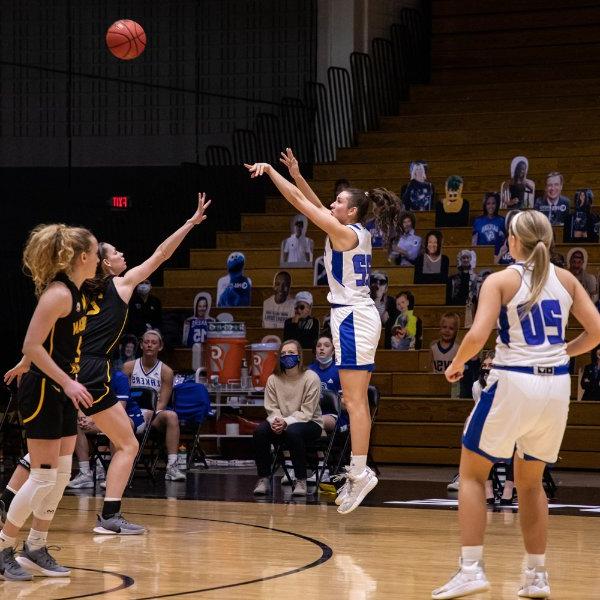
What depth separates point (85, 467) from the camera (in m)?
10.4

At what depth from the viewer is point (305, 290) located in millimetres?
13500

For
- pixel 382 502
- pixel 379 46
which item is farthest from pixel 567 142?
pixel 382 502

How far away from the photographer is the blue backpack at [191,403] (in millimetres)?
11250

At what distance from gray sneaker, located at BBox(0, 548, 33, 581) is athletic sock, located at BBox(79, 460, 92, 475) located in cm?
448

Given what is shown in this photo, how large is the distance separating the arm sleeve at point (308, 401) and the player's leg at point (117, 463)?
251cm

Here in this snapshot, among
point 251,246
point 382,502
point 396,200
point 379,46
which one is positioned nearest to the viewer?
point 396,200

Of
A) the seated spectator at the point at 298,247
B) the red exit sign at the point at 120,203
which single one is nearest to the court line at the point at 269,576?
the seated spectator at the point at 298,247

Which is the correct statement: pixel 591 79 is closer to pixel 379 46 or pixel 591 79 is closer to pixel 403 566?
pixel 379 46

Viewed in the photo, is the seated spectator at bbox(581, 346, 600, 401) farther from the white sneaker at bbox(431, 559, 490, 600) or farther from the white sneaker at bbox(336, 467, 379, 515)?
the white sneaker at bbox(431, 559, 490, 600)

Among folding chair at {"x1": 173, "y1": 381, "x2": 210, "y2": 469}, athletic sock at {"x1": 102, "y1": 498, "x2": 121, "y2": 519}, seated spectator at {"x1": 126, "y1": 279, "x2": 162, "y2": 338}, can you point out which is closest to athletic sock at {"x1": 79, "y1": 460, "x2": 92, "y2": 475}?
folding chair at {"x1": 173, "y1": 381, "x2": 210, "y2": 469}

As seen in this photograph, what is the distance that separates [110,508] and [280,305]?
230 inches

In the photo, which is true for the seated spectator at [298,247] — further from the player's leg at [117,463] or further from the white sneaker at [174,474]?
the player's leg at [117,463]

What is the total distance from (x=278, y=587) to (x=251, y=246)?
9.55m

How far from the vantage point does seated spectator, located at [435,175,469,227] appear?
45.8ft
